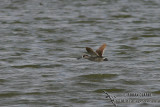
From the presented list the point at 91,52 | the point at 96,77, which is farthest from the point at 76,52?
the point at 91,52

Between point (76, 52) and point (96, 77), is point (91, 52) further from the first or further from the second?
point (76, 52)

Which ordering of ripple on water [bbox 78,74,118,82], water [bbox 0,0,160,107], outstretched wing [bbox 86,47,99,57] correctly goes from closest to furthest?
water [bbox 0,0,160,107] → outstretched wing [bbox 86,47,99,57] → ripple on water [bbox 78,74,118,82]

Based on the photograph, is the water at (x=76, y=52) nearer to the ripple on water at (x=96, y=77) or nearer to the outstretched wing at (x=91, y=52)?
the ripple on water at (x=96, y=77)

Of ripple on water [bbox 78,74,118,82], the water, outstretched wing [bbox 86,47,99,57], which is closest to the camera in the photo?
the water

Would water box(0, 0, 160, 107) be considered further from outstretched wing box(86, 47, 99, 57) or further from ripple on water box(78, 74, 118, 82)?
outstretched wing box(86, 47, 99, 57)

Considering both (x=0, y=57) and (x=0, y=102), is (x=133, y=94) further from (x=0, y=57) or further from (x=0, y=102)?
(x=0, y=57)

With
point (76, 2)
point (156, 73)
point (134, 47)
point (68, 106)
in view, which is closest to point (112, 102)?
point (68, 106)

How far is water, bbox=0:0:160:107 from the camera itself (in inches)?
380

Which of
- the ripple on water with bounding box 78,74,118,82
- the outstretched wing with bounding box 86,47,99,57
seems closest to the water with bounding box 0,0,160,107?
the ripple on water with bounding box 78,74,118,82

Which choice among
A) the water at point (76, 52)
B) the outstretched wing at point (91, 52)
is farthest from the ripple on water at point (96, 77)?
the outstretched wing at point (91, 52)

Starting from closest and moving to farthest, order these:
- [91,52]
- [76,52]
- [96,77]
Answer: [91,52] → [96,77] → [76,52]

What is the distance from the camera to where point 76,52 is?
557 inches

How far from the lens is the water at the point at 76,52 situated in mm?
9656

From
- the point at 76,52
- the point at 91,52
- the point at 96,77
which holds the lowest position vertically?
the point at 76,52
